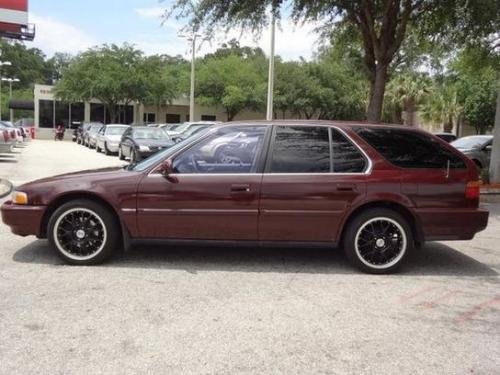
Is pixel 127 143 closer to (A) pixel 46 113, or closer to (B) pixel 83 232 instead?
(B) pixel 83 232

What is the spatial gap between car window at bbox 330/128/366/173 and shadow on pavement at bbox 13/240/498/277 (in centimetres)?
111

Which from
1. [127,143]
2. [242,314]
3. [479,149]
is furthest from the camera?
[127,143]

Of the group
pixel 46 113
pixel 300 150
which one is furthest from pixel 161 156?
pixel 46 113

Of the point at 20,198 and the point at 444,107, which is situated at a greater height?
the point at 444,107

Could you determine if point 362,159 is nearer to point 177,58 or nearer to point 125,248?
point 125,248

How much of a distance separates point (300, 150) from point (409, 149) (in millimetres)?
1213

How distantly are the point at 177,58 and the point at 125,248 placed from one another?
3111 inches

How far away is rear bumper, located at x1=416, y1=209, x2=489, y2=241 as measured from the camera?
6262 millimetres

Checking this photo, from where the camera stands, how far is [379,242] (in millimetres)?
6285

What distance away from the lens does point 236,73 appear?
49438 mm

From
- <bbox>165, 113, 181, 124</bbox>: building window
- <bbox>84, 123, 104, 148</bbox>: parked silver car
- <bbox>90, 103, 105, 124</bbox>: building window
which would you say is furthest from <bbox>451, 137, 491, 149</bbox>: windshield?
<bbox>90, 103, 105, 124</bbox>: building window

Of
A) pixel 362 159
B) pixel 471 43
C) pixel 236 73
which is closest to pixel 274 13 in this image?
pixel 471 43

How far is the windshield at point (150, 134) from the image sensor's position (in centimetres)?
2105

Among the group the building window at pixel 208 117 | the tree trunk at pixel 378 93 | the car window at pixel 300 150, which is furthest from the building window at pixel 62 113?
the car window at pixel 300 150
